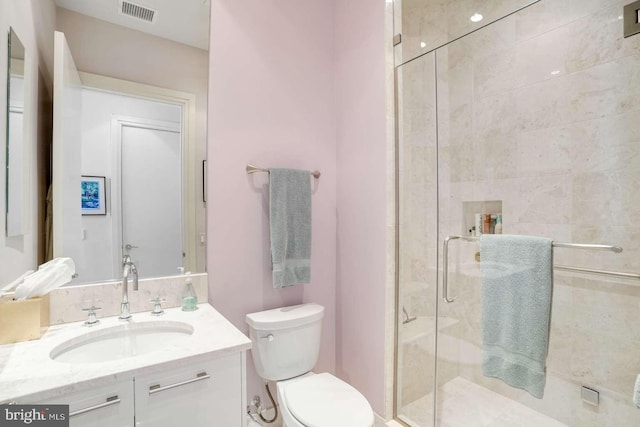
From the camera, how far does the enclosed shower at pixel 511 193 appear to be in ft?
4.85

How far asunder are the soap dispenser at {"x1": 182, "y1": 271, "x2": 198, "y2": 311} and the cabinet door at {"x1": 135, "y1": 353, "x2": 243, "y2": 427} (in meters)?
0.48

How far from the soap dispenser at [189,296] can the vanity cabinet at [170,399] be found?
476 mm

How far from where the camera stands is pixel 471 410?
1.72m

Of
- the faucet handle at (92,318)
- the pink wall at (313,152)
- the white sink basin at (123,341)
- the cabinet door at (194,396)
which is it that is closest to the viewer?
the cabinet door at (194,396)

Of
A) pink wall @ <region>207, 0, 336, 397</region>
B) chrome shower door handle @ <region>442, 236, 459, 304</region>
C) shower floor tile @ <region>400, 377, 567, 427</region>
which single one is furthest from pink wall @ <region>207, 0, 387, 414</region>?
chrome shower door handle @ <region>442, 236, 459, 304</region>

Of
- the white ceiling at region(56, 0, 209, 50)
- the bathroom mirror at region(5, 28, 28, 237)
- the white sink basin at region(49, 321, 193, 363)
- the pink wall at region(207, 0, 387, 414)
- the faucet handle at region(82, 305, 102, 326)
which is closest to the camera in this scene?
the bathroom mirror at region(5, 28, 28, 237)

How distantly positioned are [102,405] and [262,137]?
1.33m

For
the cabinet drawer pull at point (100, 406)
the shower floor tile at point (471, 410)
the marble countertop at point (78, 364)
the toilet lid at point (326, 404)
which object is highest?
the marble countertop at point (78, 364)

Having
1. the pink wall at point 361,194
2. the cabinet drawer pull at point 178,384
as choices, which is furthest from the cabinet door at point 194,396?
the pink wall at point 361,194

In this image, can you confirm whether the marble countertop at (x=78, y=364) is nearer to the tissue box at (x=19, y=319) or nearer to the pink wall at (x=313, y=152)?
the tissue box at (x=19, y=319)

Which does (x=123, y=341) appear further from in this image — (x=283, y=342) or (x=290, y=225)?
(x=290, y=225)

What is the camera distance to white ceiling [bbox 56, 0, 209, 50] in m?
1.41

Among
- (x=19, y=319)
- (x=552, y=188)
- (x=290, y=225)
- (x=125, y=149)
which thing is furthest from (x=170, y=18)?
(x=552, y=188)

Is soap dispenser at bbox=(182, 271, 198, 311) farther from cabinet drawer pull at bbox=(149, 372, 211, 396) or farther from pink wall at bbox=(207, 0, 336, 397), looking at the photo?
cabinet drawer pull at bbox=(149, 372, 211, 396)
